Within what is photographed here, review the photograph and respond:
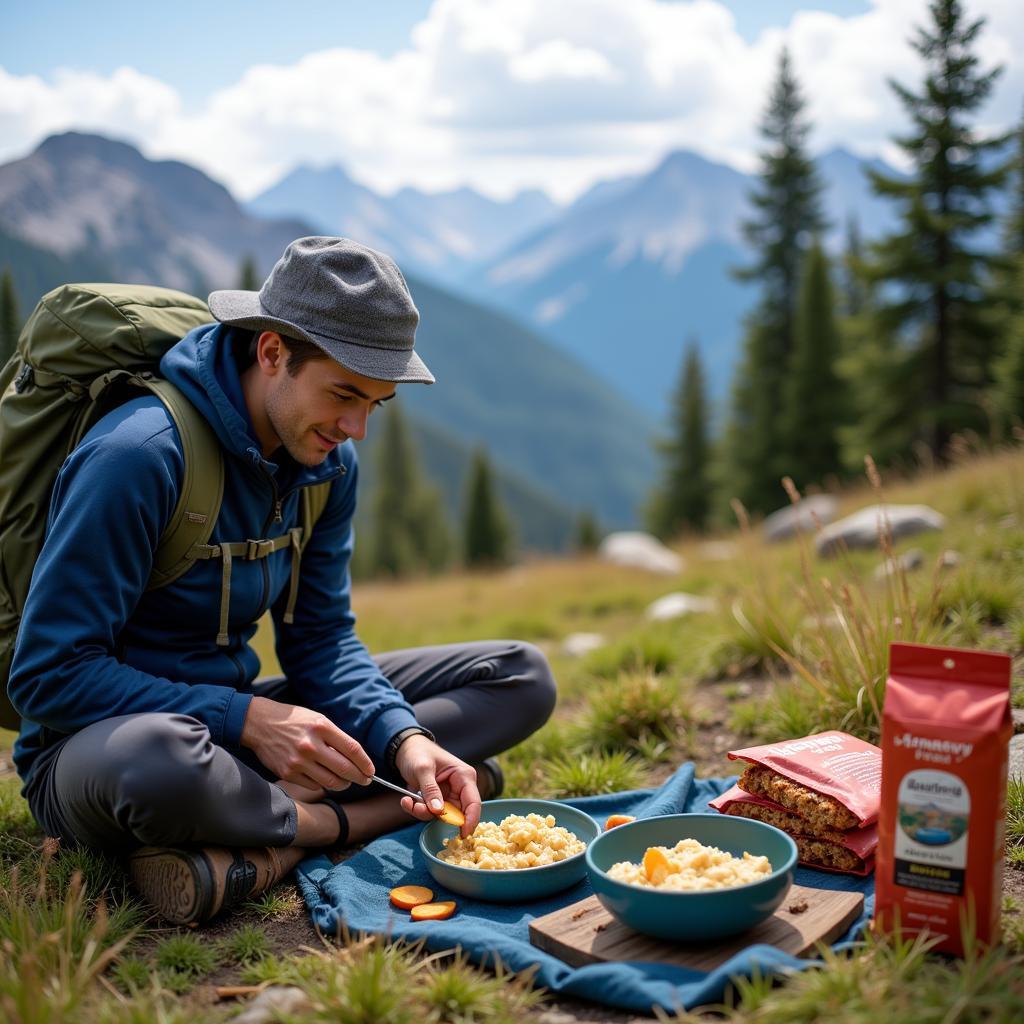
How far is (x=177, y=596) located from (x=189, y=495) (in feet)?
1.11

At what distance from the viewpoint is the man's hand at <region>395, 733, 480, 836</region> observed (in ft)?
10.0

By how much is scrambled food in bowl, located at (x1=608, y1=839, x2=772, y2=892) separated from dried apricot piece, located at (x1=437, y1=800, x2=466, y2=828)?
573 millimetres

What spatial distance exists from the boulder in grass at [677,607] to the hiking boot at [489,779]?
391cm

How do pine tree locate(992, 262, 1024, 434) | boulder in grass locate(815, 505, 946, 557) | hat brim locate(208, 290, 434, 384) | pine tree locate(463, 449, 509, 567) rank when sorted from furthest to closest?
pine tree locate(463, 449, 509, 567)
pine tree locate(992, 262, 1024, 434)
boulder in grass locate(815, 505, 946, 557)
hat brim locate(208, 290, 434, 384)

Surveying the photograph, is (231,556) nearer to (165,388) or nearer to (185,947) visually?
(165,388)

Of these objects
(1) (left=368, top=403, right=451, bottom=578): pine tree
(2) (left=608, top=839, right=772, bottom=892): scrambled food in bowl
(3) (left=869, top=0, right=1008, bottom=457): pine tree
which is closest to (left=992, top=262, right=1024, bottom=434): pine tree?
(3) (left=869, top=0, right=1008, bottom=457): pine tree

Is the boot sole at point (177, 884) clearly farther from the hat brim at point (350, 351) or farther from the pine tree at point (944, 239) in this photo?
the pine tree at point (944, 239)

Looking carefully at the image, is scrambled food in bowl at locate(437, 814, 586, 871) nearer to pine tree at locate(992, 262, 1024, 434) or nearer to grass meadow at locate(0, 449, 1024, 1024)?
grass meadow at locate(0, 449, 1024, 1024)

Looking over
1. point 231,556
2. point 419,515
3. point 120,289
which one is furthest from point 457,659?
point 419,515

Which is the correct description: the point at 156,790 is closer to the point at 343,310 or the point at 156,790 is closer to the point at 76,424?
the point at 76,424

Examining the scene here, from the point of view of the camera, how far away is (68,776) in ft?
9.32

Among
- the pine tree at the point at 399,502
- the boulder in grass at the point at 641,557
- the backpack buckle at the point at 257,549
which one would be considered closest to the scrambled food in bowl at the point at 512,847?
the backpack buckle at the point at 257,549

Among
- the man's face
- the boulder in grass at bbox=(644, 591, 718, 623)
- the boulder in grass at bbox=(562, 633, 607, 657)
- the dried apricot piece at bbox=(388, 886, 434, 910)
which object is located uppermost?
the man's face

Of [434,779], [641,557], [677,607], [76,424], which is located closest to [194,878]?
[434,779]
